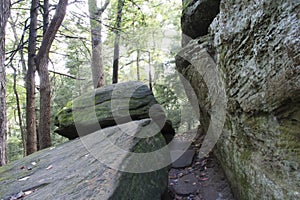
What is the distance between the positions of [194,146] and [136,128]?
2.54 metres

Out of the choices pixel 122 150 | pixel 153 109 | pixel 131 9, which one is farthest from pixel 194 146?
pixel 131 9

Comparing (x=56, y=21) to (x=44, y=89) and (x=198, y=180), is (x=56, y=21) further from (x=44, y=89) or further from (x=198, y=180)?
(x=198, y=180)

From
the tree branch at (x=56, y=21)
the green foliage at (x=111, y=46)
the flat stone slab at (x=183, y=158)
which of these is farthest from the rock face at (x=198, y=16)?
the tree branch at (x=56, y=21)

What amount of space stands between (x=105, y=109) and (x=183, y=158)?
240cm

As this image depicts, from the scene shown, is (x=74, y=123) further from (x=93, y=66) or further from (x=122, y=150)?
(x=93, y=66)

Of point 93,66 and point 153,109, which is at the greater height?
point 93,66

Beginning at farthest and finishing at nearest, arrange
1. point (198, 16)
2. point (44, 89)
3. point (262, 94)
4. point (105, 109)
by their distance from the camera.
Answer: point (44, 89) → point (105, 109) → point (198, 16) → point (262, 94)

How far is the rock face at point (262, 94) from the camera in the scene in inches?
75.4

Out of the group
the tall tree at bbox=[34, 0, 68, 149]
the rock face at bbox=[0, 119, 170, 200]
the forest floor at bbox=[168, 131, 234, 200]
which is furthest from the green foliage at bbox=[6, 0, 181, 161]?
the forest floor at bbox=[168, 131, 234, 200]

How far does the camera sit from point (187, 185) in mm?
4176

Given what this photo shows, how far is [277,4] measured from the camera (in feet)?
6.56

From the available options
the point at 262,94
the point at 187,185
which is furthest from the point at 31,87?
the point at 262,94

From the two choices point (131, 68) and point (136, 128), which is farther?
point (131, 68)

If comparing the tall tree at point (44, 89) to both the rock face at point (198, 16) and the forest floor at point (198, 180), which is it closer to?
the rock face at point (198, 16)
